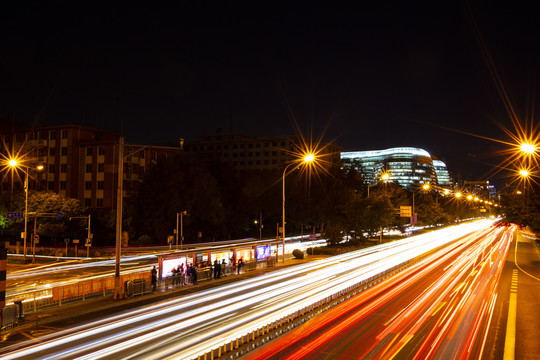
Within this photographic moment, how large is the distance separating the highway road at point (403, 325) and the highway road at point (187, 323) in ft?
4.90

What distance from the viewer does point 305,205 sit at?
276 ft

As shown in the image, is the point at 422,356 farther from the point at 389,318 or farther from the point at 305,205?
the point at 305,205

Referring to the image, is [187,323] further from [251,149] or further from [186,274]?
[251,149]

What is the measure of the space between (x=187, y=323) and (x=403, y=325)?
7.84m

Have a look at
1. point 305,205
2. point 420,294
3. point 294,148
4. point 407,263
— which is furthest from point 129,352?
point 294,148

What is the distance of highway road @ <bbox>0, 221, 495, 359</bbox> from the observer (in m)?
12.2

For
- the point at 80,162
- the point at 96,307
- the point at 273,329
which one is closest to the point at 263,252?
the point at 96,307

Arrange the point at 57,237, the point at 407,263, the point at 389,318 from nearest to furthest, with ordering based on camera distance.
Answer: the point at 389,318
the point at 407,263
the point at 57,237

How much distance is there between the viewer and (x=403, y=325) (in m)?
15.1

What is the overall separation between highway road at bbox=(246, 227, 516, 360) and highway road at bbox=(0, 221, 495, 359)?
4.90 ft

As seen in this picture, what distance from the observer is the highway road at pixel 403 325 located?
12.2 metres

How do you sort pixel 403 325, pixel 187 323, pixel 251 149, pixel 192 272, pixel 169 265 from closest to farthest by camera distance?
pixel 403 325 < pixel 187 323 < pixel 169 265 < pixel 192 272 < pixel 251 149

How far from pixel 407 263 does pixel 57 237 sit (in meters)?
Result: 51.2

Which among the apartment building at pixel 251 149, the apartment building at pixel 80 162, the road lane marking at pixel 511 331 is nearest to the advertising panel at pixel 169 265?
the road lane marking at pixel 511 331
